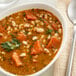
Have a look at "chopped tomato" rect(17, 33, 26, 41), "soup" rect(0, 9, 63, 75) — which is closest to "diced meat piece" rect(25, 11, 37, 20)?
"soup" rect(0, 9, 63, 75)

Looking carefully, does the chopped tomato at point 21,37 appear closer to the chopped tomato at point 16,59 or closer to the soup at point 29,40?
the soup at point 29,40

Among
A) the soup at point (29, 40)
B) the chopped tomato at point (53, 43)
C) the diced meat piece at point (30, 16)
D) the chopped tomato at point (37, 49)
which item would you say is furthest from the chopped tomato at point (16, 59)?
the diced meat piece at point (30, 16)

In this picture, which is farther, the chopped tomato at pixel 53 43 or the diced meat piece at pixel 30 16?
the diced meat piece at pixel 30 16

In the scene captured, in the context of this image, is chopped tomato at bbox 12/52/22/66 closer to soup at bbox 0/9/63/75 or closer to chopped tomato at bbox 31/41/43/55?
soup at bbox 0/9/63/75

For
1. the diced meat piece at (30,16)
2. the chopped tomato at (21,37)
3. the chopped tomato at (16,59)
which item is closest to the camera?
the chopped tomato at (16,59)

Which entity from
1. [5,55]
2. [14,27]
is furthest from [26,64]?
[14,27]

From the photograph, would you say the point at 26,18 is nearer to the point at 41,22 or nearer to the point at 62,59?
the point at 41,22

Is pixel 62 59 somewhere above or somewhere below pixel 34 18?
below
